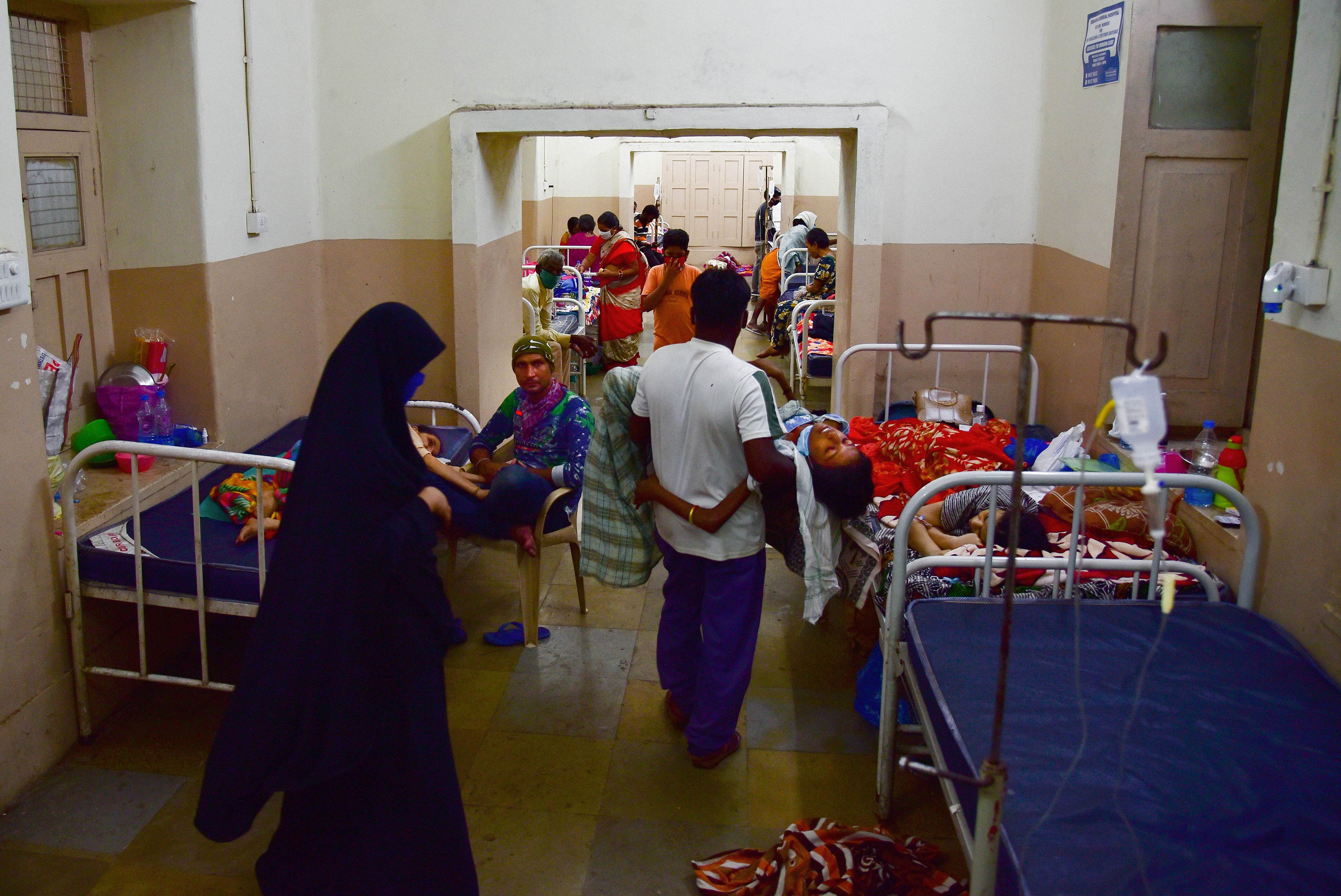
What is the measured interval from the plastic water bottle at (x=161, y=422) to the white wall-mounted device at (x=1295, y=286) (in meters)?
4.56

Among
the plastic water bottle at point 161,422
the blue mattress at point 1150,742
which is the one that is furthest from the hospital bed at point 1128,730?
the plastic water bottle at point 161,422

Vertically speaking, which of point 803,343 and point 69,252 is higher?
point 69,252

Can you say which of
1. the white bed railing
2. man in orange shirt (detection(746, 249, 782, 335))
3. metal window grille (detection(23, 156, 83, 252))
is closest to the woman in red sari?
the white bed railing

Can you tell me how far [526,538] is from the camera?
4.65m

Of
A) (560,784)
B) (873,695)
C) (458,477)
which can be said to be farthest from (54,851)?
(873,695)

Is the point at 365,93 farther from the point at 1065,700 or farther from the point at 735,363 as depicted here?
the point at 1065,700

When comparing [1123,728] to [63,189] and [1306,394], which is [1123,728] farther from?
[63,189]

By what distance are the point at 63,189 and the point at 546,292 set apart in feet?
15.4

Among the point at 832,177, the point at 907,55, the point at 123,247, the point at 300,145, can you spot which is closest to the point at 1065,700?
the point at 907,55

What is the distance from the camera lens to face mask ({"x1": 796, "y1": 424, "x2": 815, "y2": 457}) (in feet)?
13.9

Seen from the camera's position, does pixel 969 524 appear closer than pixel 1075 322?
No

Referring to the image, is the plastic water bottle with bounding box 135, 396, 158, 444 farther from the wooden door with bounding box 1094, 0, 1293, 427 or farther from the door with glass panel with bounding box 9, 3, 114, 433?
the wooden door with bounding box 1094, 0, 1293, 427

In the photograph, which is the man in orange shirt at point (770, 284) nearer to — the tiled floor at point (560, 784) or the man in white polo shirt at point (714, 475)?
the tiled floor at point (560, 784)

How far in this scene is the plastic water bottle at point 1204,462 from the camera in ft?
13.5
